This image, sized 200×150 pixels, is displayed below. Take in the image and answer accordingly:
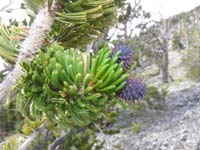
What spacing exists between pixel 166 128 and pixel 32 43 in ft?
40.5

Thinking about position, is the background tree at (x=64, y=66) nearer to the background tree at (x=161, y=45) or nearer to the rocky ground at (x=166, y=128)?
the rocky ground at (x=166, y=128)

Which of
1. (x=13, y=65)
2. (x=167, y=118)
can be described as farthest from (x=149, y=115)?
(x=13, y=65)

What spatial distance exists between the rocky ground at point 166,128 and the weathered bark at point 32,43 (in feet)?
32.3

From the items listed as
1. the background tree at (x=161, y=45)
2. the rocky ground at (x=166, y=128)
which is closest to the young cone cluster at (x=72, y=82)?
the rocky ground at (x=166, y=128)

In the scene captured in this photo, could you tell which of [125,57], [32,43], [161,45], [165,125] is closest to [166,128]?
[165,125]

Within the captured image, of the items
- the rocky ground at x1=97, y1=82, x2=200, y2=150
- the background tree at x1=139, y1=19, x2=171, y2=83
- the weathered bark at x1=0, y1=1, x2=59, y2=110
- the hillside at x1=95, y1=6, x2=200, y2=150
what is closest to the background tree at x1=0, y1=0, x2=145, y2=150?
the weathered bark at x1=0, y1=1, x2=59, y2=110

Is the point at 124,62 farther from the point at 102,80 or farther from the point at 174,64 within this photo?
the point at 174,64

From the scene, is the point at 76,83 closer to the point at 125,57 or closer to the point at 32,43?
the point at 125,57

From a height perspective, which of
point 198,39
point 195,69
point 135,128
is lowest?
point 135,128

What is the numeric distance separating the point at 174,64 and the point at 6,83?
28088 millimetres

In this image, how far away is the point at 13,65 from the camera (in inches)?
55.3

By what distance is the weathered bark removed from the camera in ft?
4.14

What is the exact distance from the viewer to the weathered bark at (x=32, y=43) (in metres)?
1.26

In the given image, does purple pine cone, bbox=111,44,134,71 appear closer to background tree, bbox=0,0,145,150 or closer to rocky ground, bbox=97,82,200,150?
background tree, bbox=0,0,145,150
